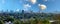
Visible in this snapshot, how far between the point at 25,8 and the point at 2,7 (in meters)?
0.39

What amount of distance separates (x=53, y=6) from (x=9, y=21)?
79 cm

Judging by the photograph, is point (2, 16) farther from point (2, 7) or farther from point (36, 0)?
point (36, 0)

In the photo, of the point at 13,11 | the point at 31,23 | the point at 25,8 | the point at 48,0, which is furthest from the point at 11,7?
the point at 48,0

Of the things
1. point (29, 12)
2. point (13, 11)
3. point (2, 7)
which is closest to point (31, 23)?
point (29, 12)

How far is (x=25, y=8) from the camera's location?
254 centimetres

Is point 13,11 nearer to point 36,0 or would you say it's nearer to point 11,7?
point 11,7

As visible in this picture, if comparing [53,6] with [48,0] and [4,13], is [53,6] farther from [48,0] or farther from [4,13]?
[4,13]

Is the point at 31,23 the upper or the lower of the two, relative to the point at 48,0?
lower

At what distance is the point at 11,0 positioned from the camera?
2531mm

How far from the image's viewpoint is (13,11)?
251 centimetres

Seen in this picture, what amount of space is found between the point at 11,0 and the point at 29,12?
373mm

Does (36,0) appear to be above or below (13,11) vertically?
above

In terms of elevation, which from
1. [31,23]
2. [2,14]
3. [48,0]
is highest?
[48,0]

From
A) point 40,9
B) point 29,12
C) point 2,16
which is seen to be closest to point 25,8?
point 29,12
